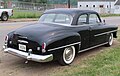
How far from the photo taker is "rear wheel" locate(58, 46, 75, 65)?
6421 millimetres

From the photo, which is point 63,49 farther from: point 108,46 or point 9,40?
point 108,46

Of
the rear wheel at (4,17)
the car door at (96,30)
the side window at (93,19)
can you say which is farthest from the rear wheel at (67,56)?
the rear wheel at (4,17)

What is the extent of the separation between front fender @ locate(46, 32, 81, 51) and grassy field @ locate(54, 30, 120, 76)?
60 centimetres

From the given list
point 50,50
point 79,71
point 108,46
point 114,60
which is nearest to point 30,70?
point 50,50

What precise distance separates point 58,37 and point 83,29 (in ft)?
4.12

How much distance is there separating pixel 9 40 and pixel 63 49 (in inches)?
59.6

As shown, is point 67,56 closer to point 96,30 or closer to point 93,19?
point 96,30

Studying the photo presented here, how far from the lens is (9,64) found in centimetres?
675

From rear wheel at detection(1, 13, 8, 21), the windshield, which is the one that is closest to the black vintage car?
the windshield

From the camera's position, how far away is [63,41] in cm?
626

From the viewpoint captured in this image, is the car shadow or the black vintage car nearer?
the black vintage car

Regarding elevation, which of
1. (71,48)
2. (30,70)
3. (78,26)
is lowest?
(30,70)

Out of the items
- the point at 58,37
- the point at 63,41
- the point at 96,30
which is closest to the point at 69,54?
the point at 63,41

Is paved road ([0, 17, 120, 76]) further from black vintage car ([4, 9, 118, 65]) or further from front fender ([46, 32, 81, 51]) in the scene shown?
front fender ([46, 32, 81, 51])
